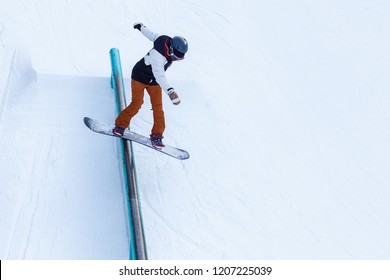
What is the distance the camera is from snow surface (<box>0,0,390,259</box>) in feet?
16.1

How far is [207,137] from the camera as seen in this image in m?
6.00

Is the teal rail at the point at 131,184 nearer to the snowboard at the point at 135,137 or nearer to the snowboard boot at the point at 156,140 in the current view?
the snowboard at the point at 135,137

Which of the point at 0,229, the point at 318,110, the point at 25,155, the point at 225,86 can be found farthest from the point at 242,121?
the point at 0,229

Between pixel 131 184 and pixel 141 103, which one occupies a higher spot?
pixel 141 103

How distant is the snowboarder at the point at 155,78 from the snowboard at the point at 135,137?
0.05 meters

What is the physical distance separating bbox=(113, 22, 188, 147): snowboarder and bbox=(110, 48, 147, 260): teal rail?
30cm

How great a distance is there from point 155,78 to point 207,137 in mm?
1302

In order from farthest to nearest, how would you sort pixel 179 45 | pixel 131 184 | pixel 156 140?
pixel 156 140 < pixel 131 184 < pixel 179 45

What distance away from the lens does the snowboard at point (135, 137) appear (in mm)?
5344

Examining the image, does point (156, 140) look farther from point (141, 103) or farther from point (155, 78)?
point (155, 78)

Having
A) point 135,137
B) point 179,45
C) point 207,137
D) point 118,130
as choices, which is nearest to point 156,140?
point 135,137

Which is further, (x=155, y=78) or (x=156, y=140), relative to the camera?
(x=156, y=140)

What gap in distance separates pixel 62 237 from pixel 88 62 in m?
2.96

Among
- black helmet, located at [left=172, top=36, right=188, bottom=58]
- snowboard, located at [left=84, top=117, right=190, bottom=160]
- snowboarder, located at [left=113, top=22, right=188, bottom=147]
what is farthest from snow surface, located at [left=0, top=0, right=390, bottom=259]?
black helmet, located at [left=172, top=36, right=188, bottom=58]
